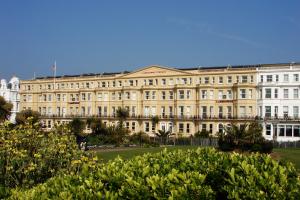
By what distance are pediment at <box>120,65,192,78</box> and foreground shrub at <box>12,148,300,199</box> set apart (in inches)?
2545

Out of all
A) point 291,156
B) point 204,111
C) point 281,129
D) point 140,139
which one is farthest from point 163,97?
point 291,156

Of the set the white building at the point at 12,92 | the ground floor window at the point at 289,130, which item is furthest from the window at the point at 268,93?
the white building at the point at 12,92

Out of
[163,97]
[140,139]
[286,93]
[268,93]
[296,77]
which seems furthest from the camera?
[163,97]

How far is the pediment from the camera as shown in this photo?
74.4m

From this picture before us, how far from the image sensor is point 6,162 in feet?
44.7

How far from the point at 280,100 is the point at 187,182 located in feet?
200

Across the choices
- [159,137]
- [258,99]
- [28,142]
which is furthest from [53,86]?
[28,142]

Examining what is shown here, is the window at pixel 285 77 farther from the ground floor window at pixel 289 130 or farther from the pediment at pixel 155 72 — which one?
the pediment at pixel 155 72

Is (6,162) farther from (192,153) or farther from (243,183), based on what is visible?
(243,183)

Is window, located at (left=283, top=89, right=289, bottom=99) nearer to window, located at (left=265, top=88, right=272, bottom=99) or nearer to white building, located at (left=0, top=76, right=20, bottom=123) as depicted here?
window, located at (left=265, top=88, right=272, bottom=99)

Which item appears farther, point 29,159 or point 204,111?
point 204,111

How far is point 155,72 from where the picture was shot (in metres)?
76.9

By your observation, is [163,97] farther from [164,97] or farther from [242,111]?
[242,111]

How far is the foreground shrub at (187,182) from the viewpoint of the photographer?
754 centimetres
